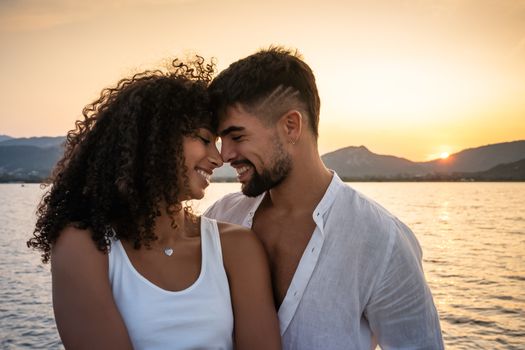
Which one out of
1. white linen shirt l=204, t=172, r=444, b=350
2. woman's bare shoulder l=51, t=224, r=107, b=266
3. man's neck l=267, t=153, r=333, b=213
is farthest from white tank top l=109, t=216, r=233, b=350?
man's neck l=267, t=153, r=333, b=213

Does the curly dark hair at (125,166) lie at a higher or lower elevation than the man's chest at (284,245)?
higher

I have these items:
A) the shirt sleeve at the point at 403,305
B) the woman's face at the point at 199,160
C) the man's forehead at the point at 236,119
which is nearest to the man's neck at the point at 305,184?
the man's forehead at the point at 236,119

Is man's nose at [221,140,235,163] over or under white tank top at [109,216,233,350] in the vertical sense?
over

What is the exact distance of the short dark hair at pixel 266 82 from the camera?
140 inches

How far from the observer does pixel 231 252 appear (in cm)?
303

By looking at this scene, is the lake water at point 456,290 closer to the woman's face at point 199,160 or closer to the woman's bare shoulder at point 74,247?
the woman's face at point 199,160

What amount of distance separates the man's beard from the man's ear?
0.10m

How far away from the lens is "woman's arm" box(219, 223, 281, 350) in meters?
2.90

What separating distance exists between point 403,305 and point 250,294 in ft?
3.28

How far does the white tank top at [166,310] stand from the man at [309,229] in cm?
63

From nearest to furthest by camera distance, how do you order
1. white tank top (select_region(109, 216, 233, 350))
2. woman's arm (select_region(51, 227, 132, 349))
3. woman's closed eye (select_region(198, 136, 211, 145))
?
woman's arm (select_region(51, 227, 132, 349)) < white tank top (select_region(109, 216, 233, 350)) < woman's closed eye (select_region(198, 136, 211, 145))

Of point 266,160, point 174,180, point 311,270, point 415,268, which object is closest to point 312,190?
point 266,160

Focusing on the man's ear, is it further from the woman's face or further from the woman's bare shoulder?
the woman's bare shoulder

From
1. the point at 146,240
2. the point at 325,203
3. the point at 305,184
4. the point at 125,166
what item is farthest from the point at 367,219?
the point at 125,166
